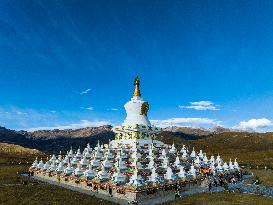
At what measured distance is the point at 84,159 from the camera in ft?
141

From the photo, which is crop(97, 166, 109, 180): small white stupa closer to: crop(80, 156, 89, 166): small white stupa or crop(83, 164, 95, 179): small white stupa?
crop(83, 164, 95, 179): small white stupa

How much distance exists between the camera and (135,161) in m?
37.2

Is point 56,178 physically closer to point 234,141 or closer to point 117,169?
point 117,169

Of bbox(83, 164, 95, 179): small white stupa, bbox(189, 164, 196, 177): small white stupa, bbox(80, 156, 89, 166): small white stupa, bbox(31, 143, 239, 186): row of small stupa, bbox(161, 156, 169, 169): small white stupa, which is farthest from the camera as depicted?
bbox(80, 156, 89, 166): small white stupa

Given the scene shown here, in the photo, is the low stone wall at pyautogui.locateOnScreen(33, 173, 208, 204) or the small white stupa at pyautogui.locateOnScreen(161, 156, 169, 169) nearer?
the low stone wall at pyautogui.locateOnScreen(33, 173, 208, 204)

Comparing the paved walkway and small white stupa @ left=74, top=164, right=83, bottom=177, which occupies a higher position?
small white stupa @ left=74, top=164, right=83, bottom=177

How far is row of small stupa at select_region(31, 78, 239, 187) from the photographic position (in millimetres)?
36125

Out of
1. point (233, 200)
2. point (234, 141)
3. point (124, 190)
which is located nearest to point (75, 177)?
point (124, 190)

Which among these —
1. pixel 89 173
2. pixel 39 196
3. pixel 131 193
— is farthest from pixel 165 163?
pixel 39 196

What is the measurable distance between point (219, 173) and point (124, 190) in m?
19.0

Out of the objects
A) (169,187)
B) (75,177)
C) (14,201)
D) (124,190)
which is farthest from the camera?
(75,177)

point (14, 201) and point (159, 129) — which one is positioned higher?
point (159, 129)

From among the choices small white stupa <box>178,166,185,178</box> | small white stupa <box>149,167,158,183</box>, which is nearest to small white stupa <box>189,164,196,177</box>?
small white stupa <box>178,166,185,178</box>

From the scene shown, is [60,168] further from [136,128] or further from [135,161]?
[135,161]
